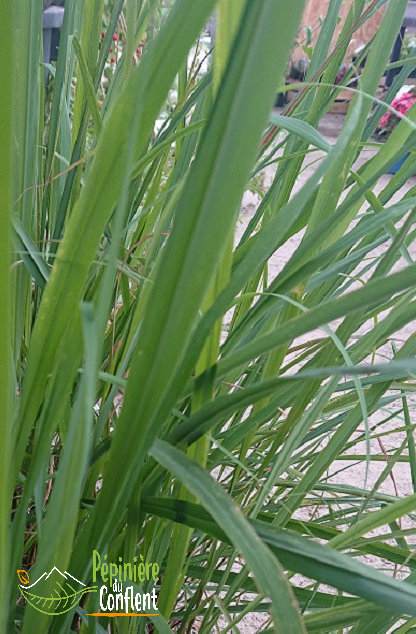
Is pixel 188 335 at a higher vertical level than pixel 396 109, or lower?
lower

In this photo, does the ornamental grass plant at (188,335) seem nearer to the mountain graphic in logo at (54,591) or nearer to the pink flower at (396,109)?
the mountain graphic in logo at (54,591)

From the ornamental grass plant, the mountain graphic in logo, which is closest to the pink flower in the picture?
the ornamental grass plant

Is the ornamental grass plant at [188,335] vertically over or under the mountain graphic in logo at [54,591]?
over

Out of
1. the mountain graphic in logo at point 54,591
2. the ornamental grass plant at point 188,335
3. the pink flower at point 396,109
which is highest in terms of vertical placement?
the pink flower at point 396,109

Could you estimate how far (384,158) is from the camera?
35 centimetres

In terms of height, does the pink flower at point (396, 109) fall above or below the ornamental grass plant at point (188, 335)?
above

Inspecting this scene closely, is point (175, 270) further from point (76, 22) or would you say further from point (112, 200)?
point (76, 22)

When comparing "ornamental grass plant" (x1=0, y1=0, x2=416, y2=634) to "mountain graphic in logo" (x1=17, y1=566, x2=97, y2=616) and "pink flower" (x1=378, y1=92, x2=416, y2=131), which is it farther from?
"pink flower" (x1=378, y1=92, x2=416, y2=131)

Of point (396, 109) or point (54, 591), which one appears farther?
point (396, 109)

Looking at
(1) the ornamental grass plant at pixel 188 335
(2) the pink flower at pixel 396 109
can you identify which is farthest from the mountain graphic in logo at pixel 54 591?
(2) the pink flower at pixel 396 109

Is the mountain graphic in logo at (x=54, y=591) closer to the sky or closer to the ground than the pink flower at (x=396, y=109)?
closer to the ground

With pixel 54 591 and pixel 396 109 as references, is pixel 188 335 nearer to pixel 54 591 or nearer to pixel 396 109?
pixel 54 591

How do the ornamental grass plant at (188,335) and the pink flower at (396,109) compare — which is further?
the pink flower at (396,109)

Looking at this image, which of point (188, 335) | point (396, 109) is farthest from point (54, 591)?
point (396, 109)
